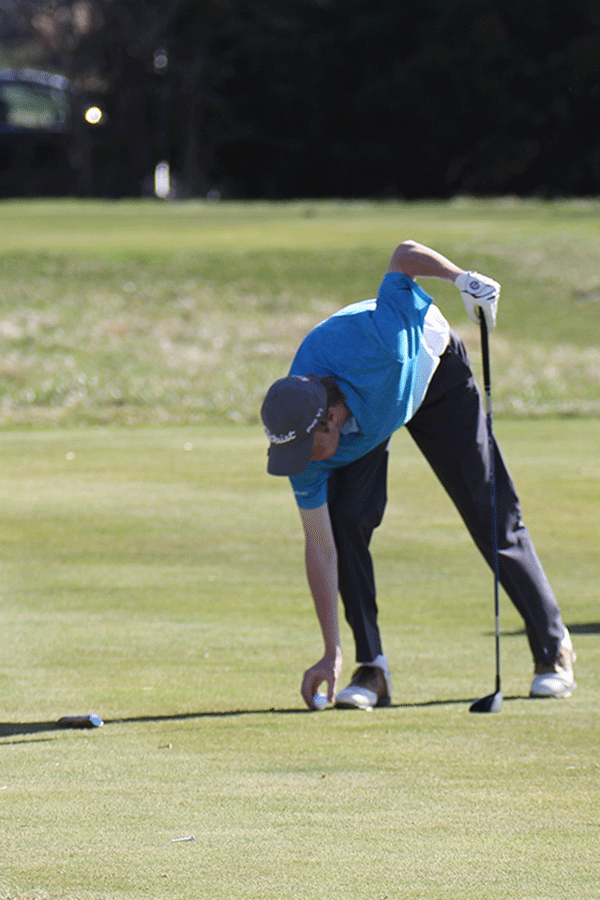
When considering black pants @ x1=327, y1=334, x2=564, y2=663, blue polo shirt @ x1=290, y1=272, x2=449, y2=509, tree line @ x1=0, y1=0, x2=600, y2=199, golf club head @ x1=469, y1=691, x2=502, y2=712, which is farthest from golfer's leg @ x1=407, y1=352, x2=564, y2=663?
tree line @ x1=0, y1=0, x2=600, y2=199

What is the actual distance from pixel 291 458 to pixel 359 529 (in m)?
0.58

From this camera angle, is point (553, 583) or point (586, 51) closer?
point (553, 583)

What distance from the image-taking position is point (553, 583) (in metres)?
6.61

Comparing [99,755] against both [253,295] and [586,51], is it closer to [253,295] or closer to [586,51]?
[253,295]

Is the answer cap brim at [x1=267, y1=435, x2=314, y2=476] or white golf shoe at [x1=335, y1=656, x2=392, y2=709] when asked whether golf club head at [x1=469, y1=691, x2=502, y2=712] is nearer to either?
white golf shoe at [x1=335, y1=656, x2=392, y2=709]

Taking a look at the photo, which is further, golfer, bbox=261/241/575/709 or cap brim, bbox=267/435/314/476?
golfer, bbox=261/241/575/709

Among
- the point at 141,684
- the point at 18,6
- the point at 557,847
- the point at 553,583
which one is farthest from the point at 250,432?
the point at 18,6

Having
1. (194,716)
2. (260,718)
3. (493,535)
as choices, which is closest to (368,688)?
(260,718)

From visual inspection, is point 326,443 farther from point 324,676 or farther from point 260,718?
point 260,718

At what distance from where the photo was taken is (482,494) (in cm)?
505

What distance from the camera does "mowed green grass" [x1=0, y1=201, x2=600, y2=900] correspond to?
3.30m

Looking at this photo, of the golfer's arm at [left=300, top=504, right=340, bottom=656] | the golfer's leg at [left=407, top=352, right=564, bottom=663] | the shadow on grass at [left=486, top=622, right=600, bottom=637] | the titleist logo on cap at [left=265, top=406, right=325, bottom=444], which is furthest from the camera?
the shadow on grass at [left=486, top=622, right=600, bottom=637]

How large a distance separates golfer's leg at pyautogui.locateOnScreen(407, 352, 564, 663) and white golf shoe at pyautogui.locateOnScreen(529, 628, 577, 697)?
28 mm

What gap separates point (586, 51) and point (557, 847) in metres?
31.8
